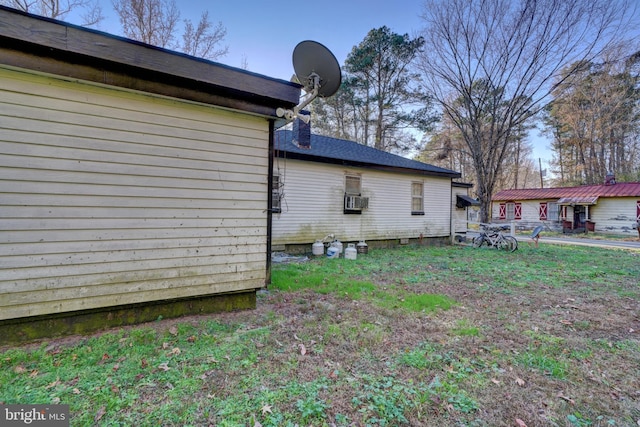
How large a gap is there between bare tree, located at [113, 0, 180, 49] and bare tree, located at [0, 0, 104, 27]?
1200 mm

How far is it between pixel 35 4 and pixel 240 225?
12.5 metres

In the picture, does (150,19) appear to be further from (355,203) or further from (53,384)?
(53,384)

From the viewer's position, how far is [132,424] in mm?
1669

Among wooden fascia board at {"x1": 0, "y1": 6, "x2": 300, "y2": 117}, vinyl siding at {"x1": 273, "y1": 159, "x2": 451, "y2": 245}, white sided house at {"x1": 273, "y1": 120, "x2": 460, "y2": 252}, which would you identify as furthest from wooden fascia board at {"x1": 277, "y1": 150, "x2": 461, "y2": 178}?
wooden fascia board at {"x1": 0, "y1": 6, "x2": 300, "y2": 117}

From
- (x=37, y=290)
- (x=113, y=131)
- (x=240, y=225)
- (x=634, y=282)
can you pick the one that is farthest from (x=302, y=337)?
(x=634, y=282)

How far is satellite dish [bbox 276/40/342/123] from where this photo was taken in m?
3.72

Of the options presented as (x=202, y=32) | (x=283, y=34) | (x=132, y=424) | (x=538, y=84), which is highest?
(x=202, y=32)

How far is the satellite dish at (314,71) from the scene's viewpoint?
3.72m

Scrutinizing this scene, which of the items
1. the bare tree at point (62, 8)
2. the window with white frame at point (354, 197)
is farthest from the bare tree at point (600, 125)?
the bare tree at point (62, 8)

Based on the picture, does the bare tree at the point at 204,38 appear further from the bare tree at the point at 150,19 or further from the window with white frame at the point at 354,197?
the window with white frame at the point at 354,197

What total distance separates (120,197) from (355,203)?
6839 millimetres

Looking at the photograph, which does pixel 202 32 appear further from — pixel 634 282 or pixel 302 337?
pixel 634 282

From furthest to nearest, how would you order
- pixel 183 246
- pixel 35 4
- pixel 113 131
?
pixel 35 4
pixel 183 246
pixel 113 131

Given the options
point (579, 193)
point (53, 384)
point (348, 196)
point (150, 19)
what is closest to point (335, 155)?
point (348, 196)
